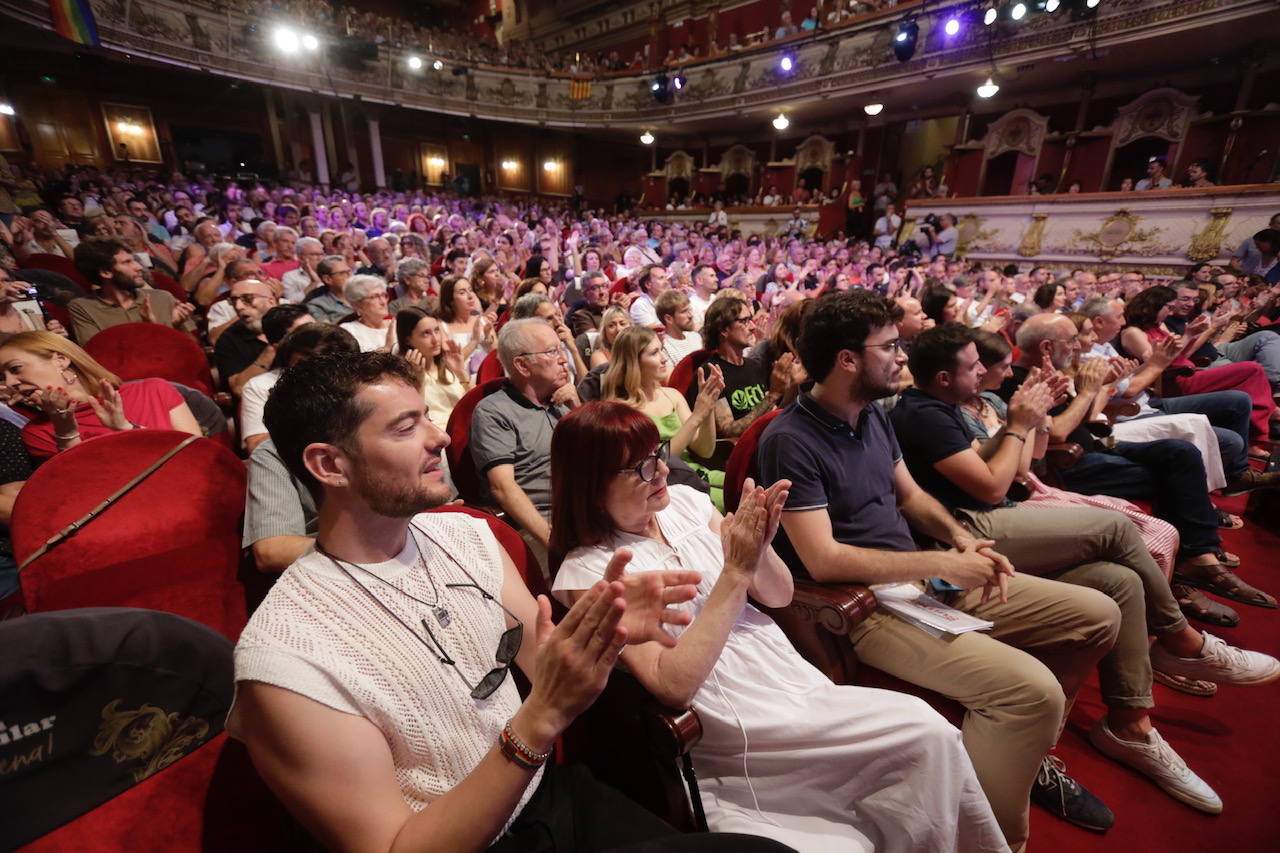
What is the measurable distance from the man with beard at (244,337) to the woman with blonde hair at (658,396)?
6.22 ft

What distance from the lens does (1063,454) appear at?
8.13ft

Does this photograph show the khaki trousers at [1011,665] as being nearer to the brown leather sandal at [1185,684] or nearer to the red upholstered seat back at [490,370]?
the brown leather sandal at [1185,684]

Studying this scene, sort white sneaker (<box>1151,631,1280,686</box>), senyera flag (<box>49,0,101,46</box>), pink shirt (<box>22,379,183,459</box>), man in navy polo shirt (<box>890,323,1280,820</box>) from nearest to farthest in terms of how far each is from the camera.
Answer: man in navy polo shirt (<box>890,323,1280,820</box>), pink shirt (<box>22,379,183,459</box>), white sneaker (<box>1151,631,1280,686</box>), senyera flag (<box>49,0,101,46</box>)

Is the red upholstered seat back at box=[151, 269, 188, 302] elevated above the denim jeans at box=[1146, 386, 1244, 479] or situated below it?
above

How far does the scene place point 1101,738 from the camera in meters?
1.69

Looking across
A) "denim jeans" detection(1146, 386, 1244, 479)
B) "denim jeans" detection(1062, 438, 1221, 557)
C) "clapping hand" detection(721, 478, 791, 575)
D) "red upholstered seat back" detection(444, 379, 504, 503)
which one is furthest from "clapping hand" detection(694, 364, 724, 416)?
"denim jeans" detection(1146, 386, 1244, 479)

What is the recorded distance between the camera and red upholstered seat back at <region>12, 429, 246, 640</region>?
1152mm

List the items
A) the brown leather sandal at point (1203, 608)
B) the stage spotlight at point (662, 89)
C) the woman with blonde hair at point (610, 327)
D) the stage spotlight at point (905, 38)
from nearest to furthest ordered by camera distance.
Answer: the brown leather sandal at point (1203, 608), the woman with blonde hair at point (610, 327), the stage spotlight at point (905, 38), the stage spotlight at point (662, 89)

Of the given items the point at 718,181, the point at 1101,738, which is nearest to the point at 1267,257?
the point at 1101,738

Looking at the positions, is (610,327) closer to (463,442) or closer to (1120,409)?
(463,442)

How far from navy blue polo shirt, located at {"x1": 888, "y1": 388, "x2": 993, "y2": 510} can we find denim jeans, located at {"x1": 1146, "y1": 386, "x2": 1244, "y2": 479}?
7.17 feet

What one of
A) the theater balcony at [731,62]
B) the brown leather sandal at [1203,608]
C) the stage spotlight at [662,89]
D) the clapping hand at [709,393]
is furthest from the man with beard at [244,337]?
the stage spotlight at [662,89]

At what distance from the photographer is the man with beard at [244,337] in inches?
116

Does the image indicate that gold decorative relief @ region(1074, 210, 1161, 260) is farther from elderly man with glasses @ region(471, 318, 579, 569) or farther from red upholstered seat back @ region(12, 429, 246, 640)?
red upholstered seat back @ region(12, 429, 246, 640)
